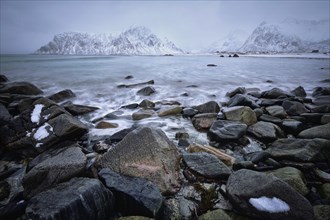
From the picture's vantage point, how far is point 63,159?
112 inches

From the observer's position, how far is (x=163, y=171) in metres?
2.80

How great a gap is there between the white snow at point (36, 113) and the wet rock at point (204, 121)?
377 centimetres

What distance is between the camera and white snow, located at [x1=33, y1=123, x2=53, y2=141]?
376 cm

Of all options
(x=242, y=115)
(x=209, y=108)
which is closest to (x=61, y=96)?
(x=209, y=108)

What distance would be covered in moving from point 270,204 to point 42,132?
4.11 meters

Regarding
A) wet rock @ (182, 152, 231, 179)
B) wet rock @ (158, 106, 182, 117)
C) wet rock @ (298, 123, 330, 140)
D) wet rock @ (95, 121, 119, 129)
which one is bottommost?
wet rock @ (95, 121, 119, 129)

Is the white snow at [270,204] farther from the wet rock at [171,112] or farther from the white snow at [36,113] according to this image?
the white snow at [36,113]

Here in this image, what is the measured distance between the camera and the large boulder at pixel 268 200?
2.03 metres

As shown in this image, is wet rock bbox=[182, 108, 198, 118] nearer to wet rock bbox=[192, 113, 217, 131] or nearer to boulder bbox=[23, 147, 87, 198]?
wet rock bbox=[192, 113, 217, 131]

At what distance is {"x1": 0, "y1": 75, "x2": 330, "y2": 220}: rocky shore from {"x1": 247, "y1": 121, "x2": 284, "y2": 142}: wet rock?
0.02 meters

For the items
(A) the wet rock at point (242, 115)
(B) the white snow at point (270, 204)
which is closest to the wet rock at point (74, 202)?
(B) the white snow at point (270, 204)

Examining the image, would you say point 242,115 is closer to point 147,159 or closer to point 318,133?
point 318,133

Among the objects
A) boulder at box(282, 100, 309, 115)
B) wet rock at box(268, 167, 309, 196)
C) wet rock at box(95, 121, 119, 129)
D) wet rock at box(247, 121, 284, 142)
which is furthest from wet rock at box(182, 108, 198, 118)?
wet rock at box(268, 167, 309, 196)

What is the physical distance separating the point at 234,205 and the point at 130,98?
6876 mm
